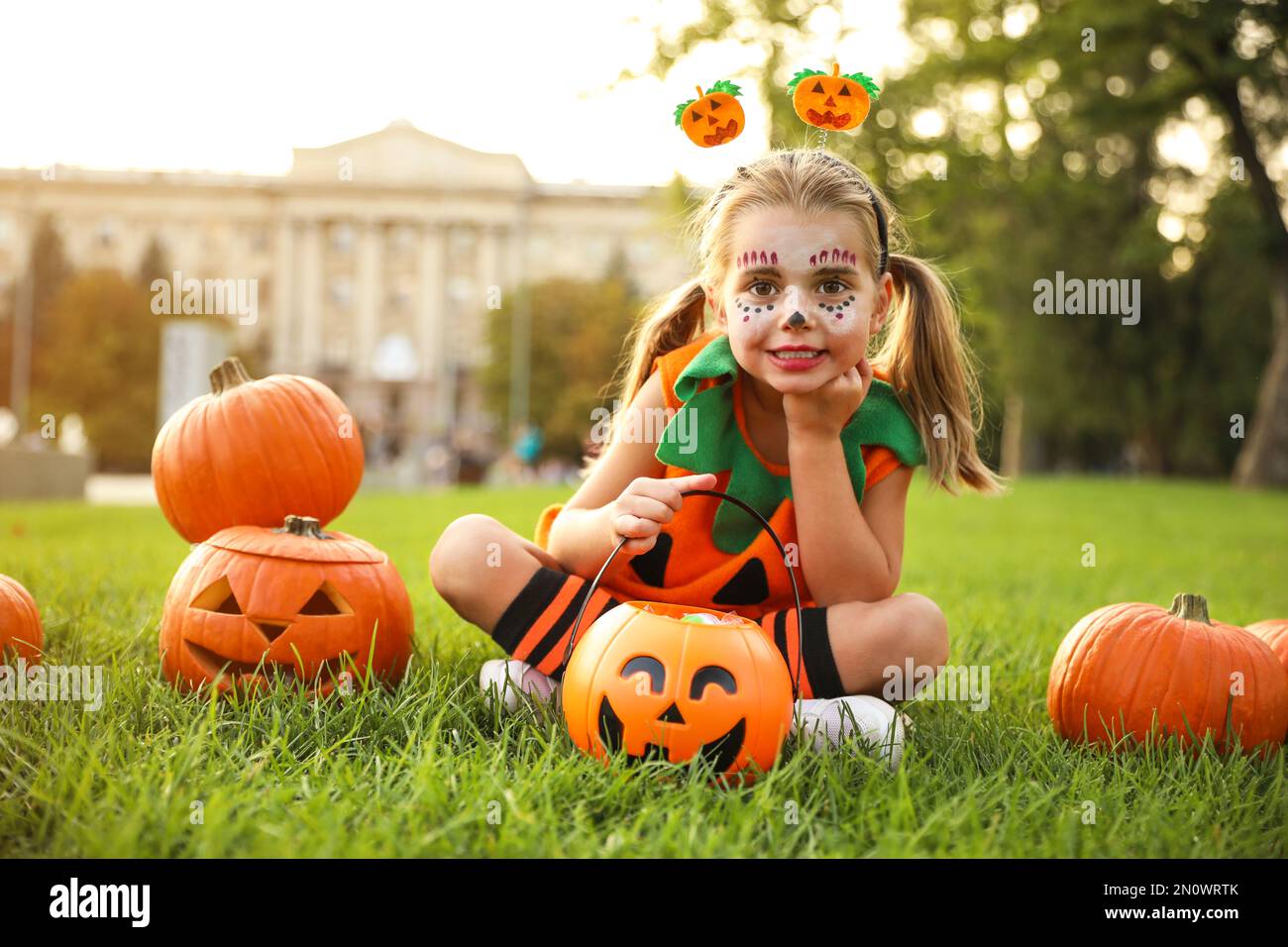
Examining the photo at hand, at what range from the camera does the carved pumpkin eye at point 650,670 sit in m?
1.95

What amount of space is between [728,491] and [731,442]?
119mm

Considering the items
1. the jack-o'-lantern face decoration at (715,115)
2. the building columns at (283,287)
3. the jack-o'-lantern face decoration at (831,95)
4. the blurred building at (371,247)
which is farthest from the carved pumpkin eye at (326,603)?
the building columns at (283,287)

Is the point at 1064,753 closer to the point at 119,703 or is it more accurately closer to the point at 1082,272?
the point at 119,703

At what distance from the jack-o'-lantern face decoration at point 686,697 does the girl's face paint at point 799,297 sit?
55 cm

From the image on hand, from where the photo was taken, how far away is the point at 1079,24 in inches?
562

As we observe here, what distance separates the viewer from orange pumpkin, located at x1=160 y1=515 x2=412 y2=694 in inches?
96.2

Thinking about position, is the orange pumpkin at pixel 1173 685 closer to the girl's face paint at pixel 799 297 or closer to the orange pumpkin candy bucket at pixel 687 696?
the orange pumpkin candy bucket at pixel 687 696

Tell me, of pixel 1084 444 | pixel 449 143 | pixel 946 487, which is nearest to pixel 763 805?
pixel 946 487

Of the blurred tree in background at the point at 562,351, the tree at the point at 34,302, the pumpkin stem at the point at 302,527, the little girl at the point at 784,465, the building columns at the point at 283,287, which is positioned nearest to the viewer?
the little girl at the point at 784,465

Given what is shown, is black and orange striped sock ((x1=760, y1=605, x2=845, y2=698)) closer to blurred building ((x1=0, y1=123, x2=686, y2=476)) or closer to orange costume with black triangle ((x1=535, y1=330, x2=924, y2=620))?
orange costume with black triangle ((x1=535, y1=330, x2=924, y2=620))

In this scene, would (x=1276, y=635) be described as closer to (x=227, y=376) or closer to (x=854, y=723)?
(x=854, y=723)

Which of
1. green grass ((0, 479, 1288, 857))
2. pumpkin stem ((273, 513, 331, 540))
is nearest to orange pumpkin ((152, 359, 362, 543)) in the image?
pumpkin stem ((273, 513, 331, 540))

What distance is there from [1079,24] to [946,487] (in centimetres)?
1405
